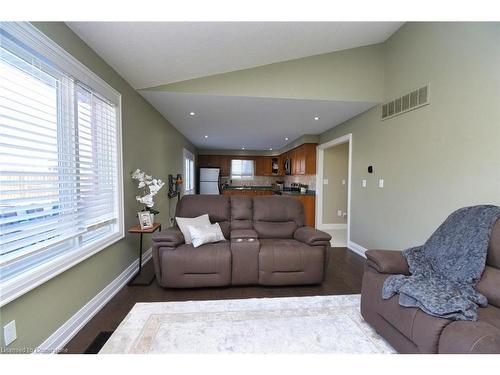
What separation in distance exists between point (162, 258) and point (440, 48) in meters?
3.62

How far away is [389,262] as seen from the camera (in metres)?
1.66

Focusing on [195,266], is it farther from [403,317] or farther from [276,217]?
[403,317]

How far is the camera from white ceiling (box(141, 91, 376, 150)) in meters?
3.15

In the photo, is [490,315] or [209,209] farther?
[209,209]

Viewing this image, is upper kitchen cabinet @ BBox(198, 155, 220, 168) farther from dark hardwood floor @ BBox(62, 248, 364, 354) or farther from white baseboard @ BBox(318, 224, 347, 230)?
dark hardwood floor @ BBox(62, 248, 364, 354)

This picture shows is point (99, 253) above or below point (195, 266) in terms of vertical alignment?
above

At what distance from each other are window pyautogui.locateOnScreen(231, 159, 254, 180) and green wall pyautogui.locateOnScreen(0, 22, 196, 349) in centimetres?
487

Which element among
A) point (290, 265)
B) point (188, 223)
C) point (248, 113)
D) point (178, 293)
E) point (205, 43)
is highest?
point (205, 43)

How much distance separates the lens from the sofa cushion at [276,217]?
9.59 ft

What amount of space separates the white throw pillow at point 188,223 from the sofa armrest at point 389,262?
1801mm

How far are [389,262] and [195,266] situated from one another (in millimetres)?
1762

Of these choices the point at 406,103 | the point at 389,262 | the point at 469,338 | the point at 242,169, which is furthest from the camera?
the point at 242,169

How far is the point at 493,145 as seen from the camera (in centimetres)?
179

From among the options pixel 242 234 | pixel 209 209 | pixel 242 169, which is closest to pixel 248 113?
pixel 209 209
